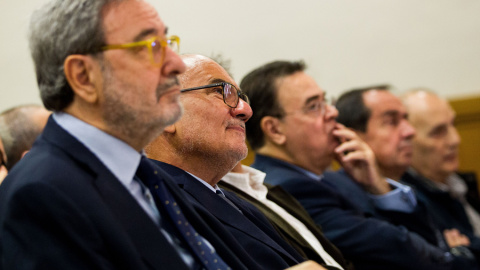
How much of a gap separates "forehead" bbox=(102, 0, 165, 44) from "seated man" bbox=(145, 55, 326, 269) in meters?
0.51

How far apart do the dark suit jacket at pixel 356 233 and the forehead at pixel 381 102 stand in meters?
0.88

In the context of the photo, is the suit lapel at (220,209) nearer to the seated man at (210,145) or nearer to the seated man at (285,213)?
the seated man at (210,145)

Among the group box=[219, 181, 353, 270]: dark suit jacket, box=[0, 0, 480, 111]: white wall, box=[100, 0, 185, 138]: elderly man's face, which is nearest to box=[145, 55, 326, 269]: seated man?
box=[219, 181, 353, 270]: dark suit jacket

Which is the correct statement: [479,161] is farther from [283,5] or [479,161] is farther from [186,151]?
[186,151]

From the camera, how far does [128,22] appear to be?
122 centimetres

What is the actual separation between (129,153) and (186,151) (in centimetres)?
55

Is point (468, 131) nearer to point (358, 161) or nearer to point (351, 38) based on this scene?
point (351, 38)

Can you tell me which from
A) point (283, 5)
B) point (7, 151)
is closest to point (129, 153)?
point (7, 151)

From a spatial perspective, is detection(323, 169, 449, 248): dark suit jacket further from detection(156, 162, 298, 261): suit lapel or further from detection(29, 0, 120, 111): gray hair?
detection(29, 0, 120, 111): gray hair

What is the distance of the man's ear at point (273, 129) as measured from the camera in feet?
8.55

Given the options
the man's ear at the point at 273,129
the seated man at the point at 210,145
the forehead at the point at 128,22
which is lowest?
the man's ear at the point at 273,129

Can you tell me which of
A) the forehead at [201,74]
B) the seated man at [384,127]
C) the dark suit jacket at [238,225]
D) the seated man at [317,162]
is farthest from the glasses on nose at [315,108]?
the dark suit jacket at [238,225]

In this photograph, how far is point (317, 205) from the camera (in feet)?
7.90

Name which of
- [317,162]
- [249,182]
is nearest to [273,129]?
[317,162]
